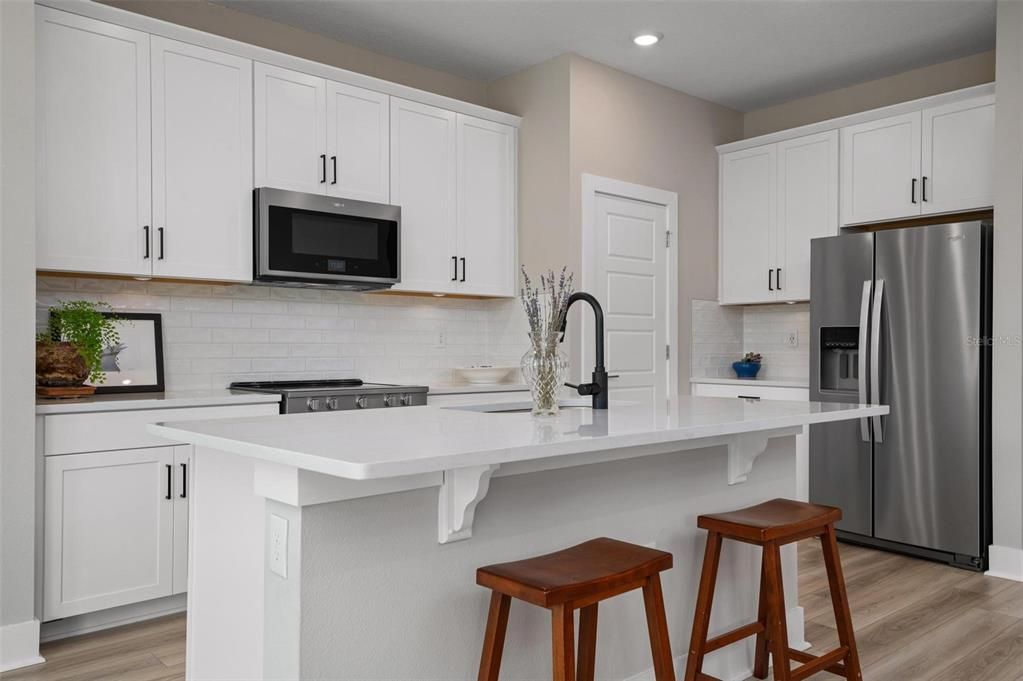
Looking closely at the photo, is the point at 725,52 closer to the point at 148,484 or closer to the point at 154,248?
the point at 154,248

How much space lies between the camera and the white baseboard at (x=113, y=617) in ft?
9.79

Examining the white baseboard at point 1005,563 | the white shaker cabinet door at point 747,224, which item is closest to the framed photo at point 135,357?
the white shaker cabinet door at point 747,224

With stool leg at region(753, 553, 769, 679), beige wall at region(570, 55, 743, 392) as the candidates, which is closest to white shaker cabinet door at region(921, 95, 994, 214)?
beige wall at region(570, 55, 743, 392)

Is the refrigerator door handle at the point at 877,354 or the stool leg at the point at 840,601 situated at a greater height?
the refrigerator door handle at the point at 877,354

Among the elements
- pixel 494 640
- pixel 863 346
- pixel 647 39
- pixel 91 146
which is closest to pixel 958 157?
pixel 863 346

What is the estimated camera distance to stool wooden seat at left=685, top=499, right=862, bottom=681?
2.19 metres

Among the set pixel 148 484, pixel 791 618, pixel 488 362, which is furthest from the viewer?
pixel 488 362

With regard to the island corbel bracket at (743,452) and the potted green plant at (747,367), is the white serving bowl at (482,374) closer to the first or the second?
the potted green plant at (747,367)

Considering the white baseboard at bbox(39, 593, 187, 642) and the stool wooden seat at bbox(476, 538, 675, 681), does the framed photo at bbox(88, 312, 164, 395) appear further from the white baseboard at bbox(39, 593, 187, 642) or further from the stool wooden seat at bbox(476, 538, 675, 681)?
the stool wooden seat at bbox(476, 538, 675, 681)

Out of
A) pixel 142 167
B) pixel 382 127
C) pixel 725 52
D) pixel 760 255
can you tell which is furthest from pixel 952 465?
pixel 142 167

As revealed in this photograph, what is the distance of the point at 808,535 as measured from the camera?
2.29m

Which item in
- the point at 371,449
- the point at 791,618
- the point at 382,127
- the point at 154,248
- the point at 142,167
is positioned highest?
the point at 382,127

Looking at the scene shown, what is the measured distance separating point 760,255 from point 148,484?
3.95 metres

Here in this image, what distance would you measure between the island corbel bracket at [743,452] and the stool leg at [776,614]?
18.0 inches
